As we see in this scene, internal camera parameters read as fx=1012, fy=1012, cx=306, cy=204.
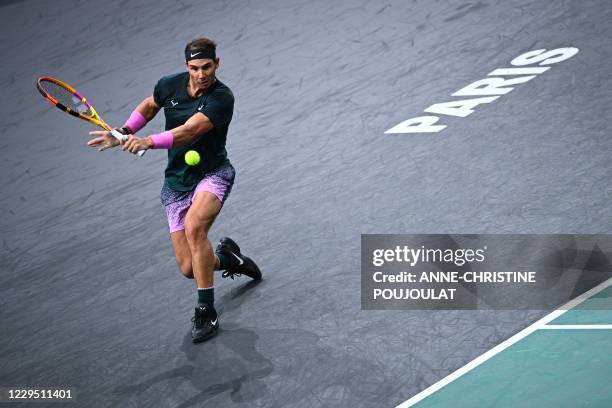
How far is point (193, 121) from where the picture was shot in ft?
20.5

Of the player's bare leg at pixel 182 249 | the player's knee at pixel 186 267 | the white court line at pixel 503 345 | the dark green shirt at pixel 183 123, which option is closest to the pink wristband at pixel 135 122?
the dark green shirt at pixel 183 123

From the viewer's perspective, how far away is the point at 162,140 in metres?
6.07

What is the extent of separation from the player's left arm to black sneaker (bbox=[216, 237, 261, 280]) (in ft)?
3.15

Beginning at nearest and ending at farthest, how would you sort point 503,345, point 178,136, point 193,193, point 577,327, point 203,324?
point 503,345 < point 577,327 < point 178,136 < point 203,324 < point 193,193

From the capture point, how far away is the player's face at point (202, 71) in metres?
A: 6.31

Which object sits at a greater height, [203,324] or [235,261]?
[235,261]

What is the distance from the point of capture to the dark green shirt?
6.45m

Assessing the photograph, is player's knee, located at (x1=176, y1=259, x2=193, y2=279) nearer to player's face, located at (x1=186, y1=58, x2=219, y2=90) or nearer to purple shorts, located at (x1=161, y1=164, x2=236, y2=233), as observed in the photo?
purple shorts, located at (x1=161, y1=164, x2=236, y2=233)

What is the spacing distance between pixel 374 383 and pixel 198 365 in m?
1.15

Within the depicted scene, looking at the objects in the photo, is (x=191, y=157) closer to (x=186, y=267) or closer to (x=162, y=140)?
(x=162, y=140)

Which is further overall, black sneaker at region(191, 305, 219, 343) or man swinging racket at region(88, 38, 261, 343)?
black sneaker at region(191, 305, 219, 343)

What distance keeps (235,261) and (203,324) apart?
0.62m

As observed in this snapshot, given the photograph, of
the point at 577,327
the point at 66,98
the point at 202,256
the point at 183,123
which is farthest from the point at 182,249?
the point at 577,327

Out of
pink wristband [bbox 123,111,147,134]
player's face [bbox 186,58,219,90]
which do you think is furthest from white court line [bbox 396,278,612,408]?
pink wristband [bbox 123,111,147,134]
